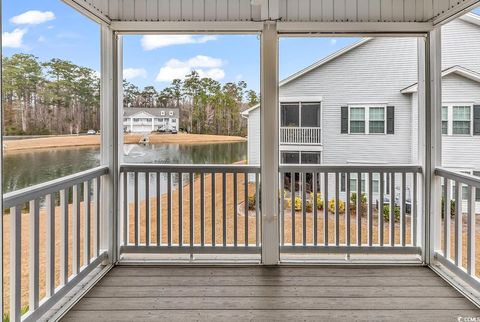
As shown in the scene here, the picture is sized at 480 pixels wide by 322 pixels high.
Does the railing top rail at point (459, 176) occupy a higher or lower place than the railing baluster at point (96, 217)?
higher

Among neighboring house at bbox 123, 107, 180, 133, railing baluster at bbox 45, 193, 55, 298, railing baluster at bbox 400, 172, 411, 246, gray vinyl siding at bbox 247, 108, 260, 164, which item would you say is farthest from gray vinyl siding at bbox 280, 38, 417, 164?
railing baluster at bbox 45, 193, 55, 298

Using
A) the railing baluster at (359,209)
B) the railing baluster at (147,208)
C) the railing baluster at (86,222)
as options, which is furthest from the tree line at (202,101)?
the railing baluster at (359,209)

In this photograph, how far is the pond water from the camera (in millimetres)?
2234

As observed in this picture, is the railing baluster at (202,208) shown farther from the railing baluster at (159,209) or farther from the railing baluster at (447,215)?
A: the railing baluster at (447,215)

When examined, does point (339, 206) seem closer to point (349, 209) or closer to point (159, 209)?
point (349, 209)

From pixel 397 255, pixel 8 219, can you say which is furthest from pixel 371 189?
pixel 8 219

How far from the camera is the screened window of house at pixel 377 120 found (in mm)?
3445

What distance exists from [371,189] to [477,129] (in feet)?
3.42

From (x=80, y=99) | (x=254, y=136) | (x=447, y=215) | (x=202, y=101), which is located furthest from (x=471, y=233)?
(x=80, y=99)

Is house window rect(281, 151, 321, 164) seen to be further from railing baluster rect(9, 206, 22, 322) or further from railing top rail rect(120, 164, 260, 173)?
railing baluster rect(9, 206, 22, 322)

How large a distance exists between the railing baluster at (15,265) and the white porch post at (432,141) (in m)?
3.37

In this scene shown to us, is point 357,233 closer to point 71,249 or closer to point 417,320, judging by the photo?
point 417,320

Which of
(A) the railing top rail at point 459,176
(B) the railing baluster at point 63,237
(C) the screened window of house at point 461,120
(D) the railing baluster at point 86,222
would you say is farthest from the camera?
(C) the screened window of house at point 461,120

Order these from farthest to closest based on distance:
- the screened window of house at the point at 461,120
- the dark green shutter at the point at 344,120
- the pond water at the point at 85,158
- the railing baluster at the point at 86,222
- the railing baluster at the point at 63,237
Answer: the dark green shutter at the point at 344,120
the screened window of house at the point at 461,120
the railing baluster at the point at 86,222
the railing baluster at the point at 63,237
the pond water at the point at 85,158
